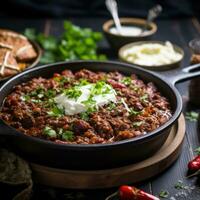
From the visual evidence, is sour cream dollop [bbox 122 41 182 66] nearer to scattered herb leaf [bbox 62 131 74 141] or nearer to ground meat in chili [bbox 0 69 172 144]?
ground meat in chili [bbox 0 69 172 144]

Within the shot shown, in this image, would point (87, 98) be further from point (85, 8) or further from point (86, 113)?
point (85, 8)

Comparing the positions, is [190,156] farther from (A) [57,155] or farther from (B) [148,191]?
(A) [57,155]

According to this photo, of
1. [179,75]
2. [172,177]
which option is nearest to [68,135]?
[172,177]

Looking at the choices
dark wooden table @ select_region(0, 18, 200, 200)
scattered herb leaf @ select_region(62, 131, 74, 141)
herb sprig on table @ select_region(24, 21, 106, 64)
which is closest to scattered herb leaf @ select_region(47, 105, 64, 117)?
scattered herb leaf @ select_region(62, 131, 74, 141)

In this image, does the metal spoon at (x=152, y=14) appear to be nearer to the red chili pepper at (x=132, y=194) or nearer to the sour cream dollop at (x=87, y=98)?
the sour cream dollop at (x=87, y=98)

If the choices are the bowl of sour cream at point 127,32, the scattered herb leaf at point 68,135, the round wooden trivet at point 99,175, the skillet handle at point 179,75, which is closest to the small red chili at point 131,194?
the round wooden trivet at point 99,175

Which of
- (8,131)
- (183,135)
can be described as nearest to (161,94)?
(183,135)
